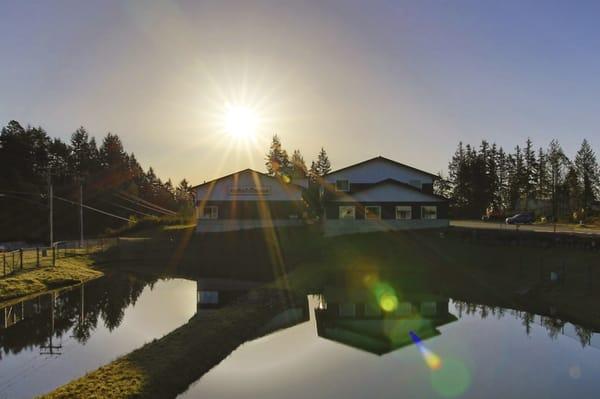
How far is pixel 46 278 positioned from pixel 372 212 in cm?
3003

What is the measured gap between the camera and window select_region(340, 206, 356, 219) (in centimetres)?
4853

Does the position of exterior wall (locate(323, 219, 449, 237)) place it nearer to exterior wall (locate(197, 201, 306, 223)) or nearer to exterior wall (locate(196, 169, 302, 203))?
exterior wall (locate(197, 201, 306, 223))

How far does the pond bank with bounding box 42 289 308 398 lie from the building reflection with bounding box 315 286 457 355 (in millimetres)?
3545

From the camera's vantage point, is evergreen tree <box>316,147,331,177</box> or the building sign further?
evergreen tree <box>316,147,331,177</box>

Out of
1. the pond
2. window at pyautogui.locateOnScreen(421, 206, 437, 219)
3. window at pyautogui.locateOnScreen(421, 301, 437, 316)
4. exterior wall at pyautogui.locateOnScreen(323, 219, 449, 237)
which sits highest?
window at pyautogui.locateOnScreen(421, 206, 437, 219)

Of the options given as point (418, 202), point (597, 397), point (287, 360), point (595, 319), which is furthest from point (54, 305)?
point (418, 202)

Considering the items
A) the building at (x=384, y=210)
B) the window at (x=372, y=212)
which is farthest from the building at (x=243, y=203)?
the window at (x=372, y=212)

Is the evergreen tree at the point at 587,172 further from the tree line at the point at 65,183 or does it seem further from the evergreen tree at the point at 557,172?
the tree line at the point at 65,183

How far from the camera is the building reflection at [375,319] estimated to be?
20484 millimetres

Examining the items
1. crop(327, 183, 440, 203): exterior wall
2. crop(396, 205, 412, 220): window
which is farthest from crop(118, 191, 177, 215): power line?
crop(396, 205, 412, 220): window

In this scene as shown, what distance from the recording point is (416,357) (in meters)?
17.8

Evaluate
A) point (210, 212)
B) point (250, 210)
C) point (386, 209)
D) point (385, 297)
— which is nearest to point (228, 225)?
point (210, 212)

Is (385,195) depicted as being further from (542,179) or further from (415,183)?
(542,179)

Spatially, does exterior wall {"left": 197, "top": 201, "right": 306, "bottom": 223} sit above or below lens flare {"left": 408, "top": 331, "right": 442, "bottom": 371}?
above
